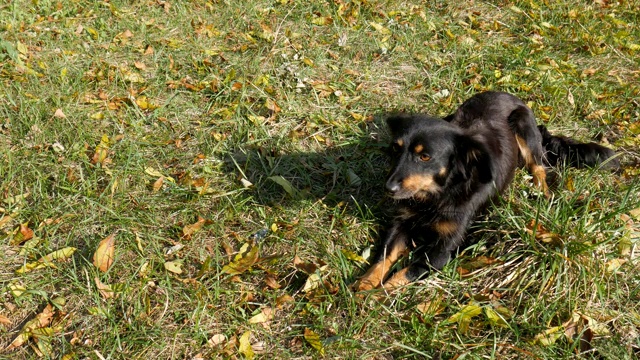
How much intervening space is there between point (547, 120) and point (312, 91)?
2.09 metres

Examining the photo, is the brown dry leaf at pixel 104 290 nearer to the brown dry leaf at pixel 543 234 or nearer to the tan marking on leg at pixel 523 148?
the brown dry leaf at pixel 543 234

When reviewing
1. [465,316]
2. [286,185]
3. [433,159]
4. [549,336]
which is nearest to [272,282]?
[286,185]

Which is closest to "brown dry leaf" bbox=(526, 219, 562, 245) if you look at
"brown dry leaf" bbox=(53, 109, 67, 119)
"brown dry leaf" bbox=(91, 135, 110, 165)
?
"brown dry leaf" bbox=(91, 135, 110, 165)

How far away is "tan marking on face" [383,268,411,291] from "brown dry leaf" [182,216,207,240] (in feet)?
4.21

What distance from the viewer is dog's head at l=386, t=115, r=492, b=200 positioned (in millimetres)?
3281

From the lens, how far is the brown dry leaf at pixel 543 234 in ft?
10.1

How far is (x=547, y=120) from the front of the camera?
15.6ft

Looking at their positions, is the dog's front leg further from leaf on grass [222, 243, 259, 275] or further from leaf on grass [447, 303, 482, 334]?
leaf on grass [222, 243, 259, 275]

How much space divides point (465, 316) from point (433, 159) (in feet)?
3.17

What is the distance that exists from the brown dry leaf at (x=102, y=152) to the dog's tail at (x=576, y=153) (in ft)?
11.2

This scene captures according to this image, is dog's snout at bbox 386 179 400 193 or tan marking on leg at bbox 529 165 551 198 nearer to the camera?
dog's snout at bbox 386 179 400 193

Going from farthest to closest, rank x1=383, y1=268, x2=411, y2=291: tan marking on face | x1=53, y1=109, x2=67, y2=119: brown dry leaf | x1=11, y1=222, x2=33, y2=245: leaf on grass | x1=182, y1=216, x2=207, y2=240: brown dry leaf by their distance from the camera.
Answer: x1=53, y1=109, x2=67, y2=119: brown dry leaf, x1=182, y1=216, x2=207, y2=240: brown dry leaf, x1=11, y1=222, x2=33, y2=245: leaf on grass, x1=383, y1=268, x2=411, y2=291: tan marking on face

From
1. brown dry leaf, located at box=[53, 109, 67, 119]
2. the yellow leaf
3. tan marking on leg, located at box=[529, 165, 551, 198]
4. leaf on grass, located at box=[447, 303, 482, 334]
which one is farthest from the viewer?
the yellow leaf

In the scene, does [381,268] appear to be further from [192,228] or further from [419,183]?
[192,228]
